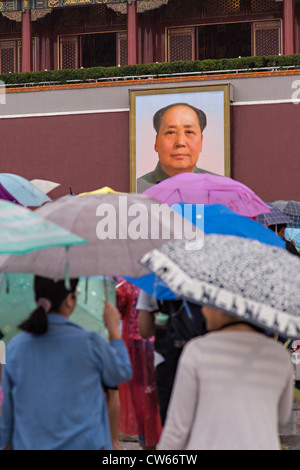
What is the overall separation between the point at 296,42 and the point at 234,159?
4812 millimetres

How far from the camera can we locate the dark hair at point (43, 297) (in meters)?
2.71

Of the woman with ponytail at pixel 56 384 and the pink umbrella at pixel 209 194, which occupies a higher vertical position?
the pink umbrella at pixel 209 194

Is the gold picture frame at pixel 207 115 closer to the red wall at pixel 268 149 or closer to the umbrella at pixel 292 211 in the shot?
the red wall at pixel 268 149

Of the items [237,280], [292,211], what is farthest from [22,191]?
[237,280]

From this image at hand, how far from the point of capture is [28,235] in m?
2.77

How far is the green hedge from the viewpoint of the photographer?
1574cm

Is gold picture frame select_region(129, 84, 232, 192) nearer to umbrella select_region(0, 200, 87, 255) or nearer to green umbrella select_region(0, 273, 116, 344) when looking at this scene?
green umbrella select_region(0, 273, 116, 344)

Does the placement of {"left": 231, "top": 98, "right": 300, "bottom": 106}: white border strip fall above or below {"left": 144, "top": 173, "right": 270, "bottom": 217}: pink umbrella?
above

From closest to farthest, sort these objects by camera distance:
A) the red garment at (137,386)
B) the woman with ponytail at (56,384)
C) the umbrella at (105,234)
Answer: the woman with ponytail at (56,384), the umbrella at (105,234), the red garment at (137,386)

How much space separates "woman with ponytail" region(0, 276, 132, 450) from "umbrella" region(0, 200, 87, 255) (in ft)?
0.86

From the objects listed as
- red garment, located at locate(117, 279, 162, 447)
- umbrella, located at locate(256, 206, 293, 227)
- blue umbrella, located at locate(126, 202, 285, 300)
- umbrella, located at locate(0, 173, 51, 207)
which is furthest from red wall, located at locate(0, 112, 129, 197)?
blue umbrella, located at locate(126, 202, 285, 300)

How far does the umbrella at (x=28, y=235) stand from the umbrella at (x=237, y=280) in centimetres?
36

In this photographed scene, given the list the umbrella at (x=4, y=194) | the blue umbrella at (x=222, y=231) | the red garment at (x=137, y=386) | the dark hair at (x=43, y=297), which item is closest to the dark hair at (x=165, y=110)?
the umbrella at (x=4, y=194)

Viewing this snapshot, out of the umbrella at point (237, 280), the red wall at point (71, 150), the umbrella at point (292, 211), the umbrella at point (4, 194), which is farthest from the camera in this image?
the red wall at point (71, 150)
